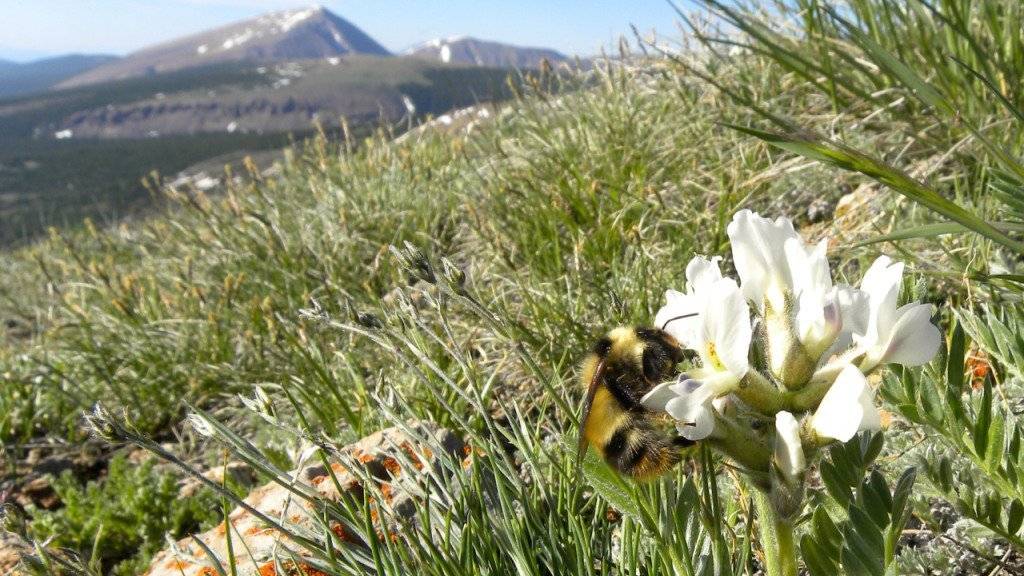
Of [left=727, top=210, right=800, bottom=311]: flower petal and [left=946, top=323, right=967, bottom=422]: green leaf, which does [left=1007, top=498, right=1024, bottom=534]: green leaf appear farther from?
[left=727, top=210, right=800, bottom=311]: flower petal

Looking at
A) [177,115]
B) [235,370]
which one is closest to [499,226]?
[235,370]

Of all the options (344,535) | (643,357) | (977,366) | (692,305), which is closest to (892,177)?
(692,305)

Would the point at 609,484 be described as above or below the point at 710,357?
below

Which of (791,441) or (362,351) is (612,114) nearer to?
(362,351)

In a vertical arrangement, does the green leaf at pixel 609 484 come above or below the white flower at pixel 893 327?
below

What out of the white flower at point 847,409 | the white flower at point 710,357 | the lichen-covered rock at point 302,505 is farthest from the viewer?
the lichen-covered rock at point 302,505

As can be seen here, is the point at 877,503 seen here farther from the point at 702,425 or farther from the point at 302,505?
the point at 302,505

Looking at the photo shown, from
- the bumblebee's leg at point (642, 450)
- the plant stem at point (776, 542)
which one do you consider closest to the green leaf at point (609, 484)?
the bumblebee's leg at point (642, 450)

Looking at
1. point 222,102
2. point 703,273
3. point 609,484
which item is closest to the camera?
point 703,273

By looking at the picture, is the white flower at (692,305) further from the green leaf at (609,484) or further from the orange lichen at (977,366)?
the orange lichen at (977,366)
